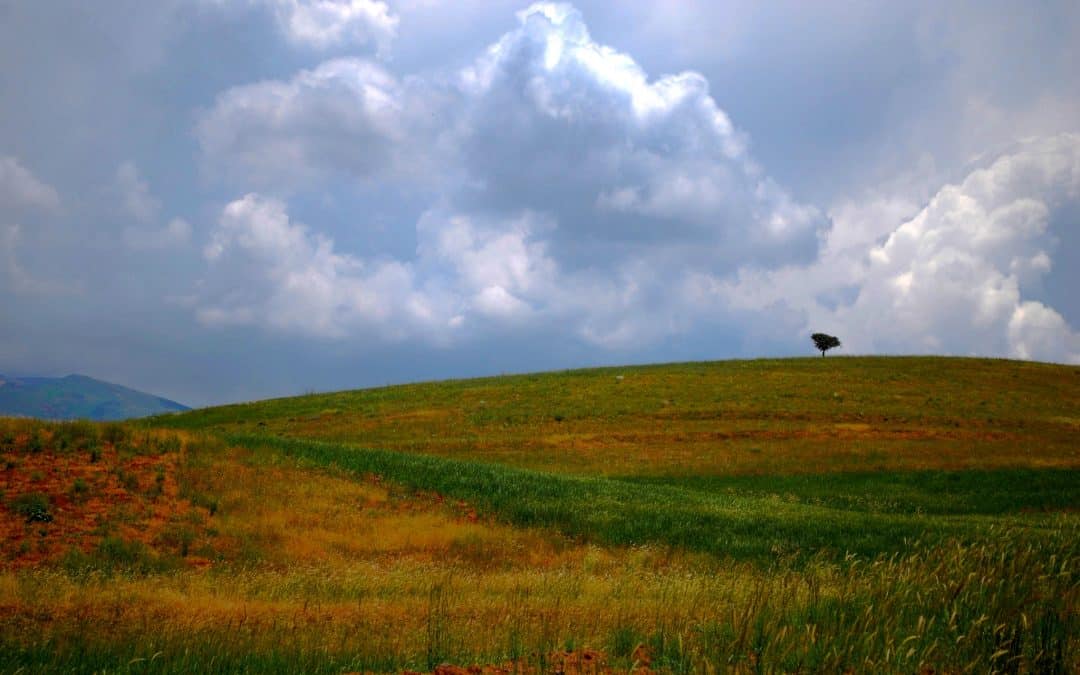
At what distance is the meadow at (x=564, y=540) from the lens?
26.3ft

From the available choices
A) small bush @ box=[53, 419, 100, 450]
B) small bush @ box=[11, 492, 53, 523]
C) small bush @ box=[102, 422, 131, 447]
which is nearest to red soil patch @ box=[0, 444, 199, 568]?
small bush @ box=[11, 492, 53, 523]

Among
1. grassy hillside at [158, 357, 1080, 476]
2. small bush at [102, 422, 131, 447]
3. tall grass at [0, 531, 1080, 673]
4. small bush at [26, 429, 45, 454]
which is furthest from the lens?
grassy hillside at [158, 357, 1080, 476]

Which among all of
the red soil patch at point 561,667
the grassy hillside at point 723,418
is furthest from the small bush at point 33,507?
the grassy hillside at point 723,418

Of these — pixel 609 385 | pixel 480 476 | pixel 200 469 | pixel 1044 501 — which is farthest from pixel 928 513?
pixel 609 385

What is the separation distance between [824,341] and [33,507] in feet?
290

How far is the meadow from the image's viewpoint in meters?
8.02

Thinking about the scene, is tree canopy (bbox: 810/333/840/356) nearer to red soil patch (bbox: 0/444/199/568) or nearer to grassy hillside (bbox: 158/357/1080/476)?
grassy hillside (bbox: 158/357/1080/476)

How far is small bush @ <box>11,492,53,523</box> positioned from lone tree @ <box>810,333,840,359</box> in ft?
289

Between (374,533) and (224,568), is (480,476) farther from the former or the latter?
(224,568)

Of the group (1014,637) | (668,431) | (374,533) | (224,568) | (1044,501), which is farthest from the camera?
(668,431)

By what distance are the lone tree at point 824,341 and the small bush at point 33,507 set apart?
8799cm

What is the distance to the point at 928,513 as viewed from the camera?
1061 inches

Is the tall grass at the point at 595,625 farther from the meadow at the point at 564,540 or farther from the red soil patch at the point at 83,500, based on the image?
the red soil patch at the point at 83,500

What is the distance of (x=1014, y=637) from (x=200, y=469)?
22484 millimetres
